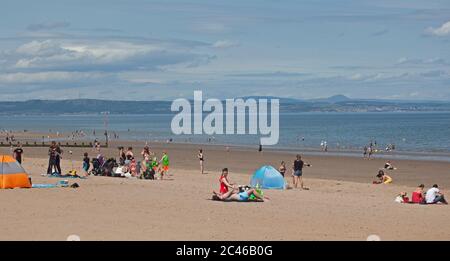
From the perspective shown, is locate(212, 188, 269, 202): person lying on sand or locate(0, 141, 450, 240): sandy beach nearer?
locate(0, 141, 450, 240): sandy beach

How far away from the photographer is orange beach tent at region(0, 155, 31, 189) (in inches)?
846

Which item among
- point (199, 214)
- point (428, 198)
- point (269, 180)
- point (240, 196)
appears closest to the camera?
point (199, 214)

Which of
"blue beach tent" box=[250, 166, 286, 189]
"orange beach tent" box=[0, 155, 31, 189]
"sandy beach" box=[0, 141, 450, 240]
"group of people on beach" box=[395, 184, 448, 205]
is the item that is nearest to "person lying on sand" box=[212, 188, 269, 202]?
"sandy beach" box=[0, 141, 450, 240]

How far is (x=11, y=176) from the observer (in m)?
21.6

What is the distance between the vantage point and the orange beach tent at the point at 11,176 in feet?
70.5

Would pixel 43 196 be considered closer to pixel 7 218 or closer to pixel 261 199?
pixel 7 218

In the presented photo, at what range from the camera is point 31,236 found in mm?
13648

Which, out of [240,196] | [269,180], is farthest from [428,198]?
[269,180]

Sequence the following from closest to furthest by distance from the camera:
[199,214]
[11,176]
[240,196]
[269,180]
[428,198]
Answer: [199,214] → [240,196] → [428,198] → [11,176] → [269,180]

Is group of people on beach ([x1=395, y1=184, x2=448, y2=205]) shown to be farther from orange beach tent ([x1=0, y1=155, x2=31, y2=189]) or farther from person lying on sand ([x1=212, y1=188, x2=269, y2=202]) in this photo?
orange beach tent ([x1=0, y1=155, x2=31, y2=189])

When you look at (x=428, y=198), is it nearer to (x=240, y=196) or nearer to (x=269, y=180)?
(x=240, y=196)
